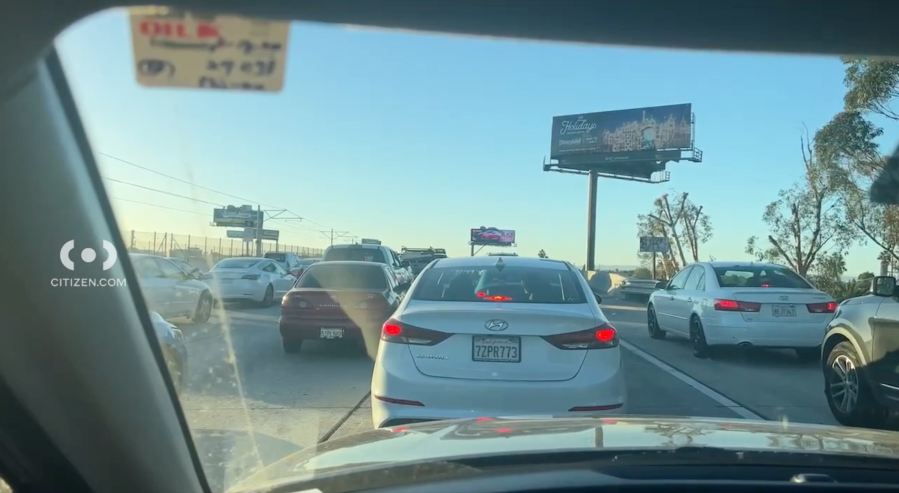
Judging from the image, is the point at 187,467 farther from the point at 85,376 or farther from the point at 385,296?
the point at 385,296

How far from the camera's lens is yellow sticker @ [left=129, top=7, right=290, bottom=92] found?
3041 mm

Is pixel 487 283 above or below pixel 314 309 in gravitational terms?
above

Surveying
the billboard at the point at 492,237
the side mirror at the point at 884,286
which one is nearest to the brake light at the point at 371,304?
the side mirror at the point at 884,286

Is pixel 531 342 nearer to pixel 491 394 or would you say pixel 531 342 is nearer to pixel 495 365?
pixel 495 365

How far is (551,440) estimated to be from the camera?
3.57 m

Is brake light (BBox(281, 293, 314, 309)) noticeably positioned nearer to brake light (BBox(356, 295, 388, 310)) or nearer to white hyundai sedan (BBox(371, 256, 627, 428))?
brake light (BBox(356, 295, 388, 310))

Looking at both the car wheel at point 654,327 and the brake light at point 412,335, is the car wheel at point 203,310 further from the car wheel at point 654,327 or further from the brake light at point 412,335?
the car wheel at point 654,327

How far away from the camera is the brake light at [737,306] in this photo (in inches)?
453

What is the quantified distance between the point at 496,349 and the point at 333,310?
6837 mm

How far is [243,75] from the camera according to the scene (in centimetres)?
319

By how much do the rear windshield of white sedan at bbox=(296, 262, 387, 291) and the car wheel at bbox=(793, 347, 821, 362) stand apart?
6.63m

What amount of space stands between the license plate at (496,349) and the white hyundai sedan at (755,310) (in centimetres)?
713

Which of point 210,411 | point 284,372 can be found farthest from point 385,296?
point 210,411

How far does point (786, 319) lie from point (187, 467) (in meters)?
10.1
